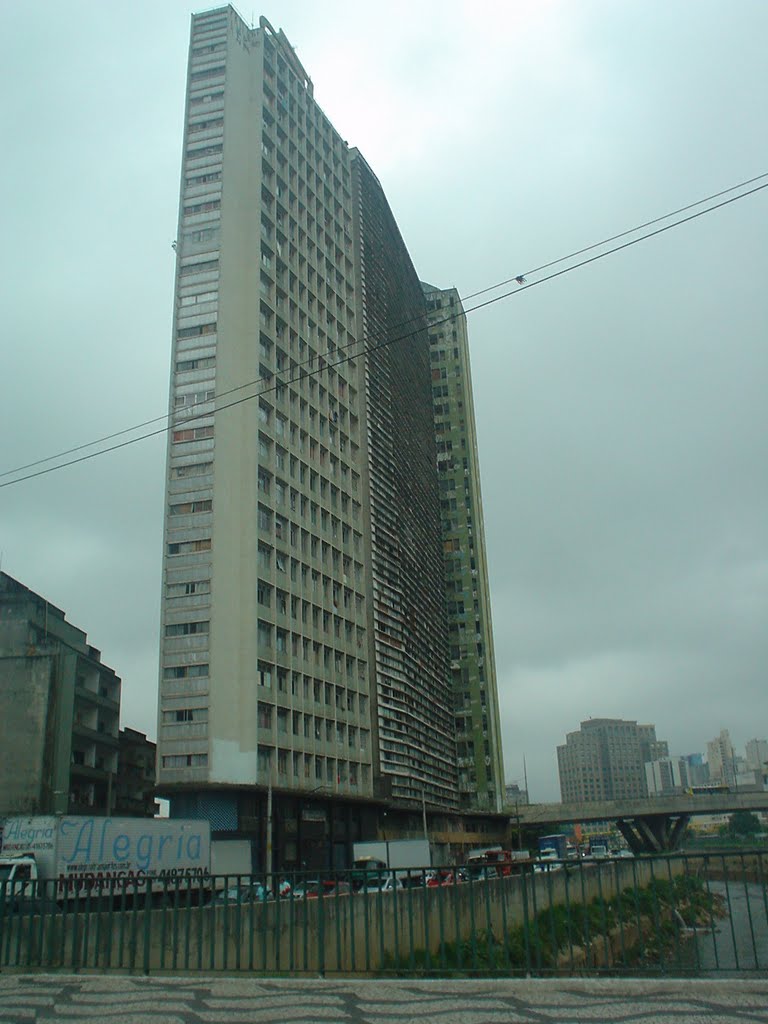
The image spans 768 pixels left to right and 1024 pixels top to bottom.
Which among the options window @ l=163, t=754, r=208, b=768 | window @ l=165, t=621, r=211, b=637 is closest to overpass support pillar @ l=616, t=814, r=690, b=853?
window @ l=163, t=754, r=208, b=768

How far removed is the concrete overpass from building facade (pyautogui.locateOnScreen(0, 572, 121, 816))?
5363 centimetres

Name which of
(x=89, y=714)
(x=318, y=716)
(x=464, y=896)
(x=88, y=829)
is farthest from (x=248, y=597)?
(x=464, y=896)

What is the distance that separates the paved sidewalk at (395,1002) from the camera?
34.0 feet

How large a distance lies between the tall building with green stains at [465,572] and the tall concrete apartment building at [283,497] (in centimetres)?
1578

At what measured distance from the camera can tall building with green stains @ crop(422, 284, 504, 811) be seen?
99938mm

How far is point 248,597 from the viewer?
176 feet

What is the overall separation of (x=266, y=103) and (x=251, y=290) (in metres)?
16.0

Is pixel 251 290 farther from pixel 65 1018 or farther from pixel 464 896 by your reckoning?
pixel 65 1018

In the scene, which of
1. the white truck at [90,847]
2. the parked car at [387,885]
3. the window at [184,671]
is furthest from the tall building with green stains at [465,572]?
the parked car at [387,885]

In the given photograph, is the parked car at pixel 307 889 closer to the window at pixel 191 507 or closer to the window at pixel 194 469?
the window at pixel 191 507

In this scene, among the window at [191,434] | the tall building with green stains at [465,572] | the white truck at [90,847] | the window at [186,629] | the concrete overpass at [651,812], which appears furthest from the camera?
the tall building with green stains at [465,572]

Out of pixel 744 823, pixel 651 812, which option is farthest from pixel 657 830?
pixel 744 823

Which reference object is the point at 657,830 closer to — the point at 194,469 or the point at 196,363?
the point at 194,469

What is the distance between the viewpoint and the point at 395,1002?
11633mm
